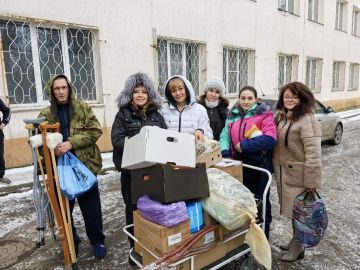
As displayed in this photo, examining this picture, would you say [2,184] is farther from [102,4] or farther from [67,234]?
[102,4]

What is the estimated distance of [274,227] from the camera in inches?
143

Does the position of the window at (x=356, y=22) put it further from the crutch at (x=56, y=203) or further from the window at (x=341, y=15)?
the crutch at (x=56, y=203)

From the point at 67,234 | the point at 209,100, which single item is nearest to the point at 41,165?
the point at 67,234

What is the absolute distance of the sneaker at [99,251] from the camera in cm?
304

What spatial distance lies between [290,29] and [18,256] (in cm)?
1251

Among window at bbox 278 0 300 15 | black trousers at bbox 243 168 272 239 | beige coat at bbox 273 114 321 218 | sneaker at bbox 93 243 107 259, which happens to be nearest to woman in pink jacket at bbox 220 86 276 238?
black trousers at bbox 243 168 272 239

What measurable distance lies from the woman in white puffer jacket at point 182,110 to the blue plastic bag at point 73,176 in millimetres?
864

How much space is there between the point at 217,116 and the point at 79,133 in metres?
1.52

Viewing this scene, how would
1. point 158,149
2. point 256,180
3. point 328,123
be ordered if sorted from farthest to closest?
1. point 328,123
2. point 256,180
3. point 158,149

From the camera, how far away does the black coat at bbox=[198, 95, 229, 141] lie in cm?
351

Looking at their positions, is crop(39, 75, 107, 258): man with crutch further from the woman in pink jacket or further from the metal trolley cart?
the woman in pink jacket

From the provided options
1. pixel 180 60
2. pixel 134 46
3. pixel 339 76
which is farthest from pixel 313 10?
pixel 134 46

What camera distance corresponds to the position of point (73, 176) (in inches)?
107

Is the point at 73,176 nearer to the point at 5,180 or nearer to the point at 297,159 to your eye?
the point at 297,159
